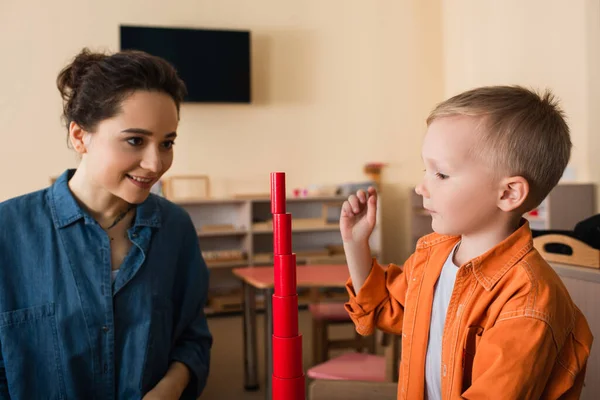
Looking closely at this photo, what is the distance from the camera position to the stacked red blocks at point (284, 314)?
2.34 ft

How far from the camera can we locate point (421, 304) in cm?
105

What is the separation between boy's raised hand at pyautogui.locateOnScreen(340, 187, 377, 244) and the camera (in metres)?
1.04

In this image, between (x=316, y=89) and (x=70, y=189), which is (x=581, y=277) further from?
(x=316, y=89)

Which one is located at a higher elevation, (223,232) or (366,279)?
(366,279)

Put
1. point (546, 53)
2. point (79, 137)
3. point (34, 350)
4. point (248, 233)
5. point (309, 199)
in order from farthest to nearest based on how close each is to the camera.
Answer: point (309, 199)
point (248, 233)
point (546, 53)
point (79, 137)
point (34, 350)

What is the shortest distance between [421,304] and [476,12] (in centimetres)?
498

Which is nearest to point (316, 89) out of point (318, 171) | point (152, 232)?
point (318, 171)

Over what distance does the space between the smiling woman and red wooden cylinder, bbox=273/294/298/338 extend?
2.23 feet

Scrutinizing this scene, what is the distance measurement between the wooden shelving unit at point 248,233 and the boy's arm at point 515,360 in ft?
14.2

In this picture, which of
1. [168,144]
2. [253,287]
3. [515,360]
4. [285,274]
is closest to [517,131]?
[515,360]

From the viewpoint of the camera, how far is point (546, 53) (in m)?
4.24

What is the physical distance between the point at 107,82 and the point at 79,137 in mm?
158

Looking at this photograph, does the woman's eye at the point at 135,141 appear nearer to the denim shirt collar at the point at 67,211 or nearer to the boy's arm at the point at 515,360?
the denim shirt collar at the point at 67,211

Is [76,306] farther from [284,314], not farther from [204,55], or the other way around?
[204,55]
